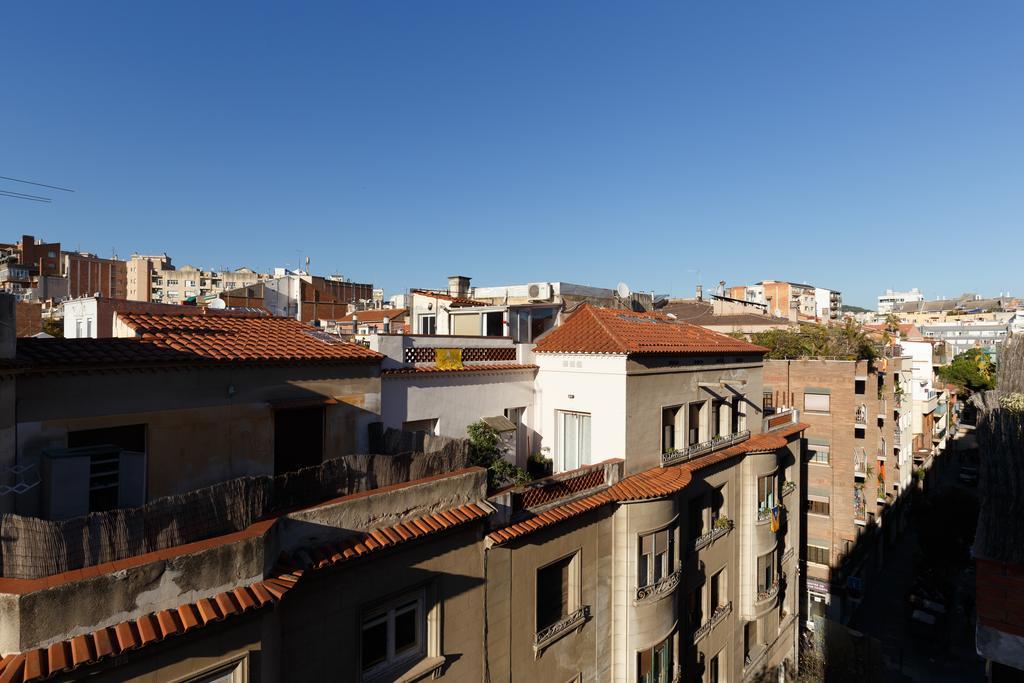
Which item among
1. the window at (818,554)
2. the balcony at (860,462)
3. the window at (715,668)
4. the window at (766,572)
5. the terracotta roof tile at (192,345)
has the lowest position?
the window at (818,554)

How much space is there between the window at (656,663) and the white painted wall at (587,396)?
16.5ft

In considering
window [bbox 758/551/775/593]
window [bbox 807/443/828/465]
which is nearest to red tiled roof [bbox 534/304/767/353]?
window [bbox 758/551/775/593]

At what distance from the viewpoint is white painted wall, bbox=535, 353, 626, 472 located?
13.6 m

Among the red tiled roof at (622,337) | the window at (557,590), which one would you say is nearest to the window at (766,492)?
the red tiled roof at (622,337)

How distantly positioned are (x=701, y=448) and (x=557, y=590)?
6.86m

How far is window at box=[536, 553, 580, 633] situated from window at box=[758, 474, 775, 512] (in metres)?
9.60

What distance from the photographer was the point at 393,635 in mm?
8680

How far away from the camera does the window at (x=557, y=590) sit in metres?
11.5

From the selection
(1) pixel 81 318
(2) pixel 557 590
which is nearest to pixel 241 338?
(1) pixel 81 318

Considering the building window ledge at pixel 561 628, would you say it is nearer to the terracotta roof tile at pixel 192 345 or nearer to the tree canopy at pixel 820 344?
the terracotta roof tile at pixel 192 345

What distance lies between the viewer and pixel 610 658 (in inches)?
518

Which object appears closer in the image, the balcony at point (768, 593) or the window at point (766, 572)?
the balcony at point (768, 593)

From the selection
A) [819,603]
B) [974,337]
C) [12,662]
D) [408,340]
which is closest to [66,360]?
[12,662]

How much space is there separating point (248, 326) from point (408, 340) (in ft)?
11.4
